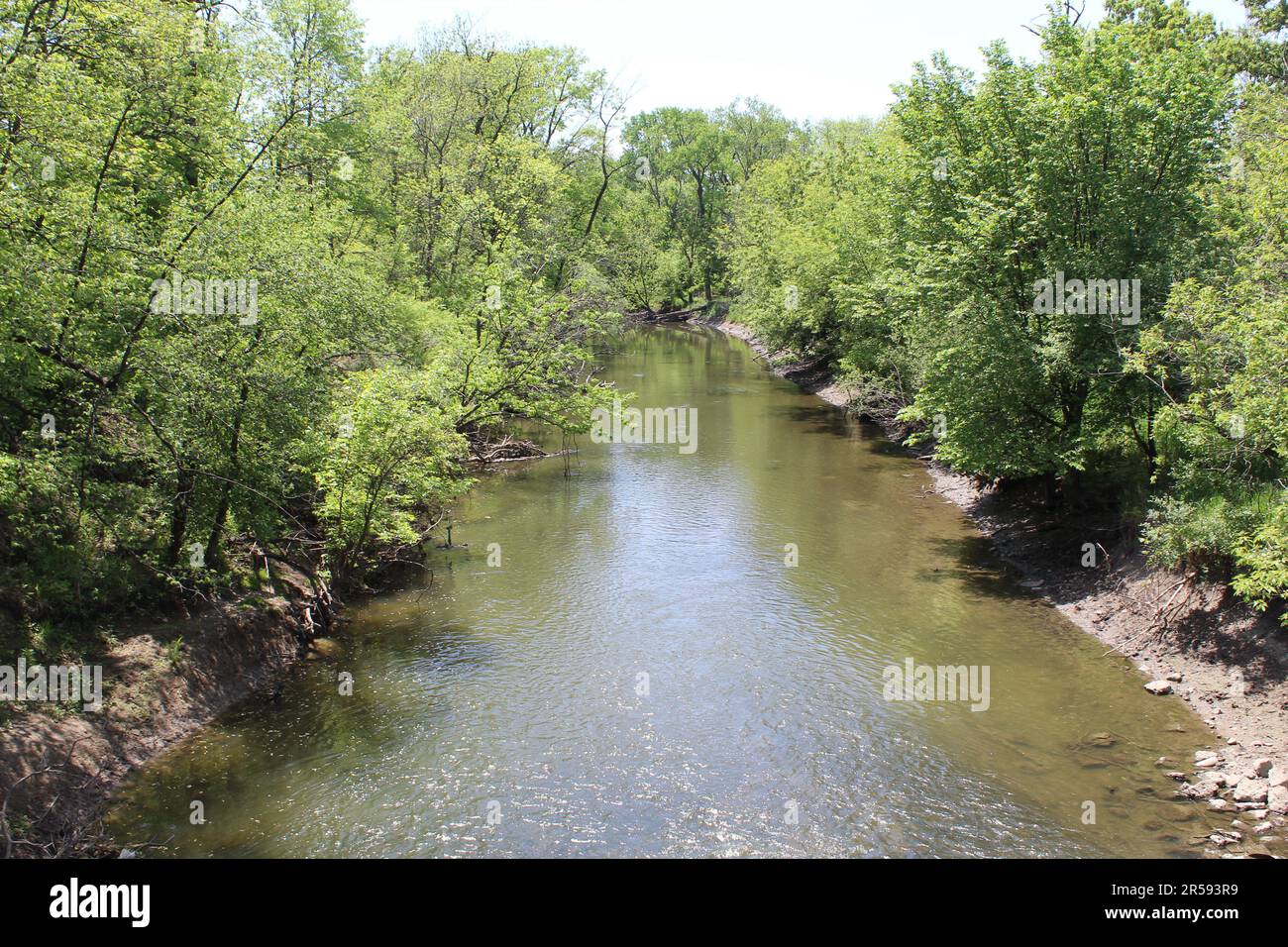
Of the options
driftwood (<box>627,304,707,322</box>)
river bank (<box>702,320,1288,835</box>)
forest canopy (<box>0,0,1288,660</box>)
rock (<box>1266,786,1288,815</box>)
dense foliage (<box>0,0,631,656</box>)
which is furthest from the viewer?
driftwood (<box>627,304,707,322</box>)

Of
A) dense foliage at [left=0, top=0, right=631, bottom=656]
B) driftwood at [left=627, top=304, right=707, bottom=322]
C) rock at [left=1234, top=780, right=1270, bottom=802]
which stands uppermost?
driftwood at [left=627, top=304, right=707, bottom=322]

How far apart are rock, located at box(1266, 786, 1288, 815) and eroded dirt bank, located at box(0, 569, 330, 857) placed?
14.9 metres

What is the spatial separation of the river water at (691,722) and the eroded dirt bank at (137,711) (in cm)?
45

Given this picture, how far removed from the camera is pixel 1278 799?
1102 centimetres

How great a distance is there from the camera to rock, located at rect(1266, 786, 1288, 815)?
35.8 ft

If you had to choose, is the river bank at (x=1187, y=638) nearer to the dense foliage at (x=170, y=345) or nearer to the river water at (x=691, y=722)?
the river water at (x=691, y=722)

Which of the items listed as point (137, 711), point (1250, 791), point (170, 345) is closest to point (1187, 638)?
point (1250, 791)

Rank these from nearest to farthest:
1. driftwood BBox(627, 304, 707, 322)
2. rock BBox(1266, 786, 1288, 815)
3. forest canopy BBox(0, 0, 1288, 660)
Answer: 1. rock BBox(1266, 786, 1288, 815)
2. forest canopy BBox(0, 0, 1288, 660)
3. driftwood BBox(627, 304, 707, 322)

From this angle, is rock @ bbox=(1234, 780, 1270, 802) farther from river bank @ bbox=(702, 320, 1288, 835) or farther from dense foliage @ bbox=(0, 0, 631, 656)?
dense foliage @ bbox=(0, 0, 631, 656)

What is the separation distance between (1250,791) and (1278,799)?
1.04 ft

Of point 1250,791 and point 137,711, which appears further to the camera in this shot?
point 137,711

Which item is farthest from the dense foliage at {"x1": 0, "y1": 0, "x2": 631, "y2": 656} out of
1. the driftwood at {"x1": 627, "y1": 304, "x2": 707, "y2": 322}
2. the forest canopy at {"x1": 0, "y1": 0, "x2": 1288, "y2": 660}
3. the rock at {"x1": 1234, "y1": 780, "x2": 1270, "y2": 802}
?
the driftwood at {"x1": 627, "y1": 304, "x2": 707, "y2": 322}

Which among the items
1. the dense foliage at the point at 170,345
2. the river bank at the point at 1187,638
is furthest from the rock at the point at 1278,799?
the dense foliage at the point at 170,345

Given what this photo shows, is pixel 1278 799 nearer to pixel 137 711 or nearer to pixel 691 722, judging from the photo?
pixel 691 722
